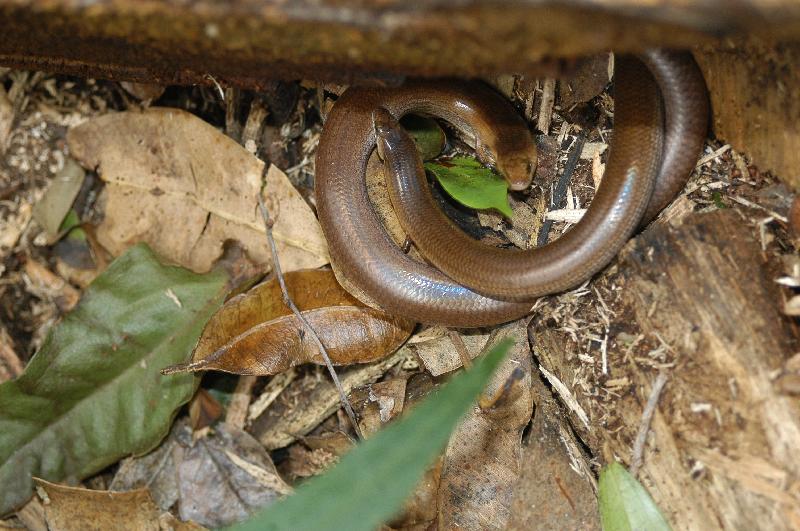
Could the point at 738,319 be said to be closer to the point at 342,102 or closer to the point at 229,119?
the point at 342,102

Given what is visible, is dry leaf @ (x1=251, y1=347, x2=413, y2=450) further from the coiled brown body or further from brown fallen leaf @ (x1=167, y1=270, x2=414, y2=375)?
the coiled brown body

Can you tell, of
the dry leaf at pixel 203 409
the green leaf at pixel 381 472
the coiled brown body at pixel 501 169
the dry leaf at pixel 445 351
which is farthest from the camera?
the dry leaf at pixel 203 409

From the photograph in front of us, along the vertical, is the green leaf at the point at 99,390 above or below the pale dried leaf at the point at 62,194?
below

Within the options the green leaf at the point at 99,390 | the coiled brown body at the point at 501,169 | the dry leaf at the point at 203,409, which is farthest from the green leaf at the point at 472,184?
the dry leaf at the point at 203,409

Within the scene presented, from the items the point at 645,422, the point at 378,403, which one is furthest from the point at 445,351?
the point at 645,422

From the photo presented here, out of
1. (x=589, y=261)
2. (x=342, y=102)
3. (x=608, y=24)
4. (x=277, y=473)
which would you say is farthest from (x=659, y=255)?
(x=277, y=473)

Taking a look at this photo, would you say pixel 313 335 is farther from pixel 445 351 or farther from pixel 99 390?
pixel 99 390

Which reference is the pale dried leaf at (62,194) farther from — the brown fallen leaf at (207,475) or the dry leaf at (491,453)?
the dry leaf at (491,453)
